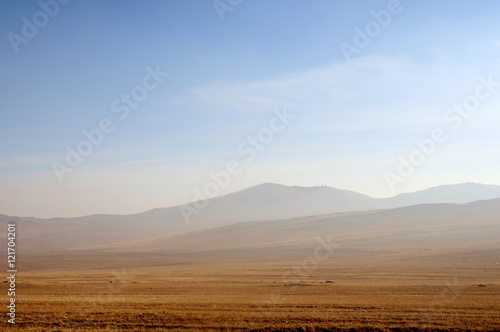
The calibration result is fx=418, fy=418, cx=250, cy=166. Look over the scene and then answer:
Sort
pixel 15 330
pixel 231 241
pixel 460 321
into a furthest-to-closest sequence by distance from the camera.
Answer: pixel 231 241 < pixel 460 321 < pixel 15 330

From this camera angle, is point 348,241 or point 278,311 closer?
point 278,311

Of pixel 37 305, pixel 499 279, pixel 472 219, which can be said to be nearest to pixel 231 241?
pixel 472 219

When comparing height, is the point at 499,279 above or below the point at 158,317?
below

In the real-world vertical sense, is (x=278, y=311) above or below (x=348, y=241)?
above

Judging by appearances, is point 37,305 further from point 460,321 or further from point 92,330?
point 460,321

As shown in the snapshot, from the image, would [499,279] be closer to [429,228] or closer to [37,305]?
[37,305]

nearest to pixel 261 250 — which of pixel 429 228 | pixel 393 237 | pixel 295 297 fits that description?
pixel 393 237

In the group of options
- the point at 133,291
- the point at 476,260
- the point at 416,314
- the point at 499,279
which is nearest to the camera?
the point at 416,314

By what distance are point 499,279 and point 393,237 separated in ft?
235

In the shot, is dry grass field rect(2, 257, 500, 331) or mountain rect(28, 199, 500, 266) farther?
mountain rect(28, 199, 500, 266)

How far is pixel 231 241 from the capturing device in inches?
5408

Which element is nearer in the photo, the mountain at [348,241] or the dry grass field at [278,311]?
the dry grass field at [278,311]

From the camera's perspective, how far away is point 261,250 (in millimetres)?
102562

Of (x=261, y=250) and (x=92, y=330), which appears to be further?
(x=261, y=250)
